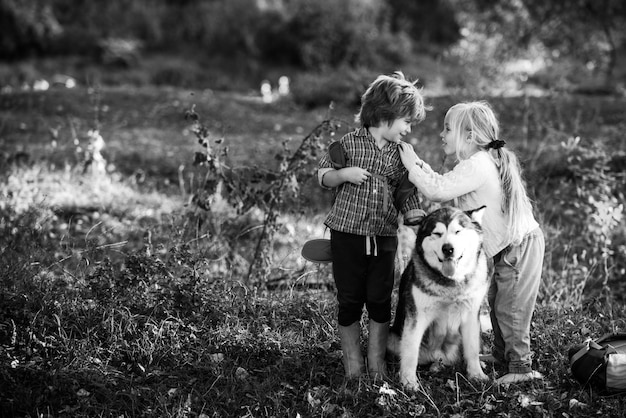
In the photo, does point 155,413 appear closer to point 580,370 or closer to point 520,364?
point 520,364

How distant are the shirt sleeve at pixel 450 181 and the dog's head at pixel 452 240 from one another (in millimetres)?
112

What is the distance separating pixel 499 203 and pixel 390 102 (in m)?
0.88

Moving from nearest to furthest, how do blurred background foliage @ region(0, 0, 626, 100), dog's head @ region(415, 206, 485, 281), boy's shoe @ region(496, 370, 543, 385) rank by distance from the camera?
dog's head @ region(415, 206, 485, 281), boy's shoe @ region(496, 370, 543, 385), blurred background foliage @ region(0, 0, 626, 100)

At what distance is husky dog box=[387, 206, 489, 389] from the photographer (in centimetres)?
345

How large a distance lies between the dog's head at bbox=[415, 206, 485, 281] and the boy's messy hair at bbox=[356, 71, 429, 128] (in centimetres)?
59

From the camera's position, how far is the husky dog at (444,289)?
345cm

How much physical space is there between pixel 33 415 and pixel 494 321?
2743mm

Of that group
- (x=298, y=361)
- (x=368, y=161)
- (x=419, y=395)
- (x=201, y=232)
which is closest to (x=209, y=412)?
(x=298, y=361)

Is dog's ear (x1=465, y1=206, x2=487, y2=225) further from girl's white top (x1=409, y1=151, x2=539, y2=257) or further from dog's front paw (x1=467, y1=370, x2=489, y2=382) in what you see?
dog's front paw (x1=467, y1=370, x2=489, y2=382)

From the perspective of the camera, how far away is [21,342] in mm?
3895

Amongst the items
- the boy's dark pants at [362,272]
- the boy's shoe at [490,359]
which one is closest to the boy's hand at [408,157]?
the boy's dark pants at [362,272]

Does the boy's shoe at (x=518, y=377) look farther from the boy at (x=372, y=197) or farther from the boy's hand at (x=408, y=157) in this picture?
the boy's hand at (x=408, y=157)

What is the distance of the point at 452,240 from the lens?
3387mm

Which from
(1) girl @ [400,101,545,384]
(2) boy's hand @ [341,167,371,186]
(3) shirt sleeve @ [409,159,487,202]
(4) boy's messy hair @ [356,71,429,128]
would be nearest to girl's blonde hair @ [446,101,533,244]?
(1) girl @ [400,101,545,384]
